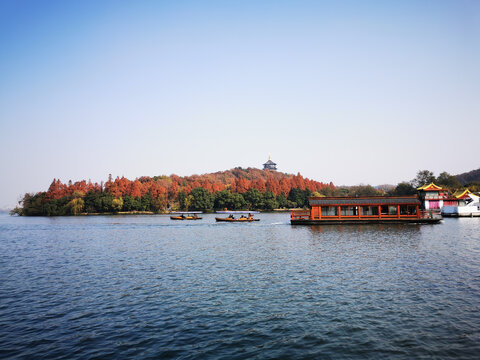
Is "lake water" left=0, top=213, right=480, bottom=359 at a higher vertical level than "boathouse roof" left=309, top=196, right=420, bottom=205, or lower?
lower

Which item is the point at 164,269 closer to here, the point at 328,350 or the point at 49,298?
the point at 49,298

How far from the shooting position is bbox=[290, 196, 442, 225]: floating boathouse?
70.2 m

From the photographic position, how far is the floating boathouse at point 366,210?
70.2m

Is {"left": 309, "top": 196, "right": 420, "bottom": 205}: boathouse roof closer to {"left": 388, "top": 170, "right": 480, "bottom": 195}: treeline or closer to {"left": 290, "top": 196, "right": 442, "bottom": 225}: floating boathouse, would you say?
{"left": 290, "top": 196, "right": 442, "bottom": 225}: floating boathouse

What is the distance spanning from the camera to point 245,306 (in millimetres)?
18625

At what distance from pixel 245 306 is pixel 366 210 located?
5911cm

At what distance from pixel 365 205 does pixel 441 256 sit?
127 feet

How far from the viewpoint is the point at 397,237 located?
157 ft

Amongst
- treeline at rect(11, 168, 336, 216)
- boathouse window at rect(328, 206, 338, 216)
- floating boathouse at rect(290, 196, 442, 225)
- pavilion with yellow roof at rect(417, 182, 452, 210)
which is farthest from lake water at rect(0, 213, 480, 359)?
treeline at rect(11, 168, 336, 216)

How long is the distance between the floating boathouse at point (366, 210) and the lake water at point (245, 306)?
3561cm

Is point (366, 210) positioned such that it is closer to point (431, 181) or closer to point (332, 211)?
point (332, 211)

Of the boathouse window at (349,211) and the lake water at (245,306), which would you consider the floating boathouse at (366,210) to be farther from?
the lake water at (245,306)

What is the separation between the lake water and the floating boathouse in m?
35.6

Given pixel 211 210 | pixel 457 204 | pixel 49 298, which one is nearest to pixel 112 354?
pixel 49 298
